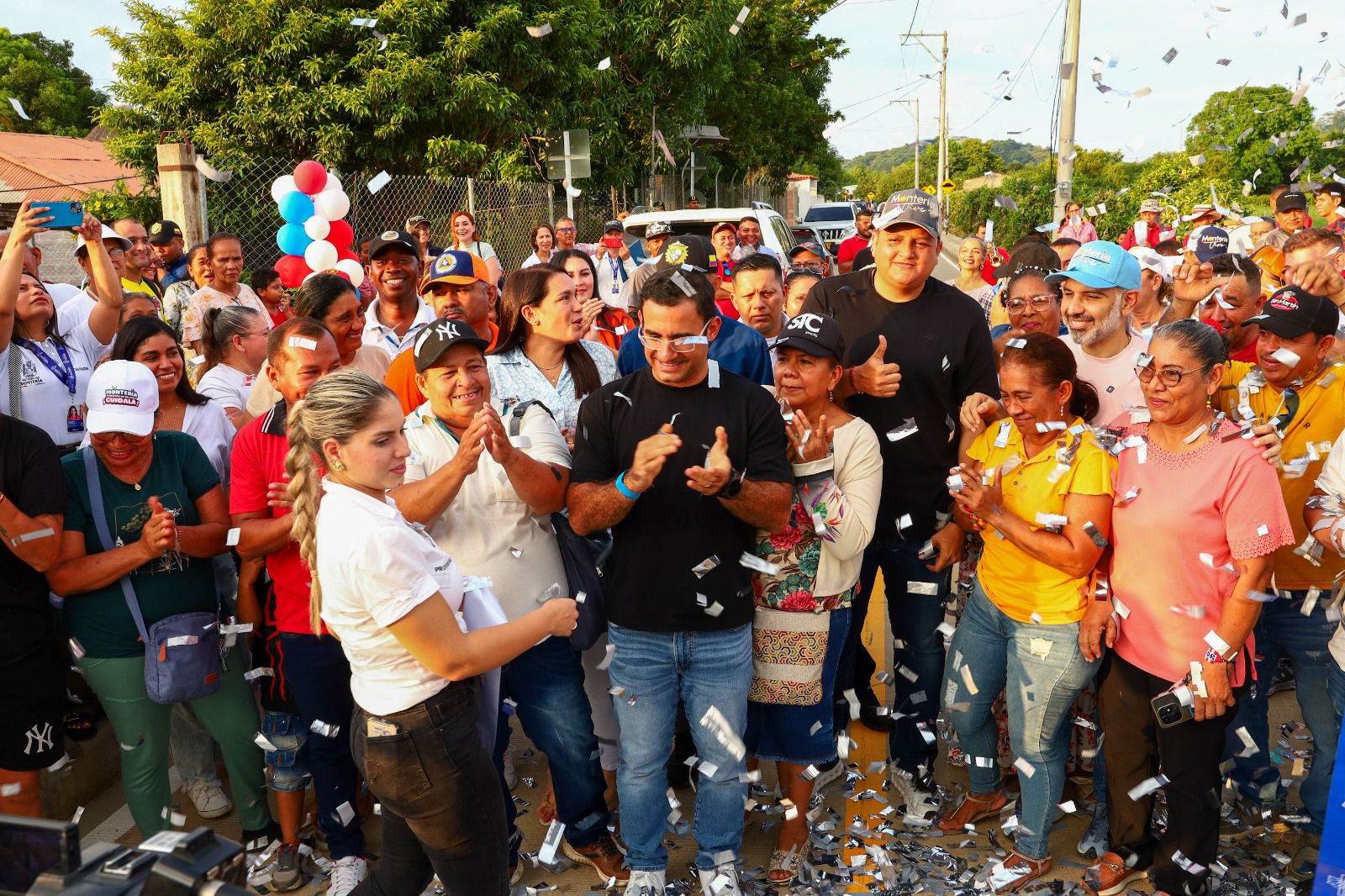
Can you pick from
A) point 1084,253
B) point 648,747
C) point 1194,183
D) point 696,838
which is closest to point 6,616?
point 648,747

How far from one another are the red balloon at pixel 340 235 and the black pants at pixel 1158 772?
22.9 ft

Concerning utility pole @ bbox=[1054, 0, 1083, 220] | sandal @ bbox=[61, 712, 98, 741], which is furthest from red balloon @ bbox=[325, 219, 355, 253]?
utility pole @ bbox=[1054, 0, 1083, 220]

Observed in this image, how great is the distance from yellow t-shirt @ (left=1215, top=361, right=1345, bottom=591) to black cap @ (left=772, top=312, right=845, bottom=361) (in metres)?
1.66

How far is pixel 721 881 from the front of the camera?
3.48 meters

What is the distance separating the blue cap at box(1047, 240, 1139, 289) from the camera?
4016mm

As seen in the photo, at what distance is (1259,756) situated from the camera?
3.89 metres

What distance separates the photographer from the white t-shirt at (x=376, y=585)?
98.3 inches

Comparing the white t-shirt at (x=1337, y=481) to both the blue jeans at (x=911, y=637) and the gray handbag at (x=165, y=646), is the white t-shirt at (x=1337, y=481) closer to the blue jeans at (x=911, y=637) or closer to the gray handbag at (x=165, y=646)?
the blue jeans at (x=911, y=637)

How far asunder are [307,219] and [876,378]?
20.1 feet

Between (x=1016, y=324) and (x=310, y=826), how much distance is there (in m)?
3.95

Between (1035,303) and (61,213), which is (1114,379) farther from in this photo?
(61,213)

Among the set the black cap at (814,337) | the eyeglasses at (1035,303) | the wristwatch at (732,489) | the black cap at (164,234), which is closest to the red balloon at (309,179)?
the black cap at (164,234)

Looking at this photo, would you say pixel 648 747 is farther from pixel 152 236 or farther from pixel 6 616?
pixel 152 236

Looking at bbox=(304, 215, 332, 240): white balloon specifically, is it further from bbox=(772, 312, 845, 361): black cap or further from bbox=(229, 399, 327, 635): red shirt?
bbox=(772, 312, 845, 361): black cap
